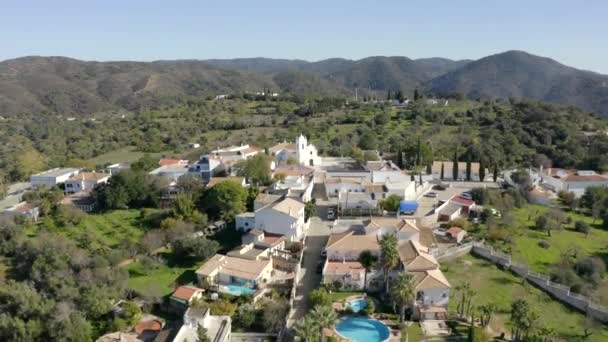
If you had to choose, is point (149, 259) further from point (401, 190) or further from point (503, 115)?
point (503, 115)

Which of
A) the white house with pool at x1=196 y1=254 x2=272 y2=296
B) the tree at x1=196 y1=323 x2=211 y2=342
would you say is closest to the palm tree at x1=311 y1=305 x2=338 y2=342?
the tree at x1=196 y1=323 x2=211 y2=342

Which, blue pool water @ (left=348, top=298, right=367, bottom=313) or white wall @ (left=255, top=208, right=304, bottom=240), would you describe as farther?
white wall @ (left=255, top=208, right=304, bottom=240)

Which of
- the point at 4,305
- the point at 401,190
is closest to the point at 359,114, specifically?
the point at 401,190

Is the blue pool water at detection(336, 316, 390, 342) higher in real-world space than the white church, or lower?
lower

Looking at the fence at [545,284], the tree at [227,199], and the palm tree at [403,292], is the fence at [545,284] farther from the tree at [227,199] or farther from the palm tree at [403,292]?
the tree at [227,199]

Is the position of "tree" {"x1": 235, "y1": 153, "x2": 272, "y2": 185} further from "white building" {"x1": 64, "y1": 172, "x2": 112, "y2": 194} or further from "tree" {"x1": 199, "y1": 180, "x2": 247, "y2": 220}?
"white building" {"x1": 64, "y1": 172, "x2": 112, "y2": 194}

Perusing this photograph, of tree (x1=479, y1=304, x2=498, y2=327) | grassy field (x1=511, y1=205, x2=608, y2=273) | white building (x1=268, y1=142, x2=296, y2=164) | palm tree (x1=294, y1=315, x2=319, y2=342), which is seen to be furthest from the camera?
white building (x1=268, y1=142, x2=296, y2=164)

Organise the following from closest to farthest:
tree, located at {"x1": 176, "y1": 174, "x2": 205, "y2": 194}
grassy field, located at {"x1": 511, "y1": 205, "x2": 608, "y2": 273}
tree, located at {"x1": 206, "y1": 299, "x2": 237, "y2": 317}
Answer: tree, located at {"x1": 206, "y1": 299, "x2": 237, "y2": 317}
grassy field, located at {"x1": 511, "y1": 205, "x2": 608, "y2": 273}
tree, located at {"x1": 176, "y1": 174, "x2": 205, "y2": 194}

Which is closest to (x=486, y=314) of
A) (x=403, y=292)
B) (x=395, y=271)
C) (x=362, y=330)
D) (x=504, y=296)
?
(x=403, y=292)
